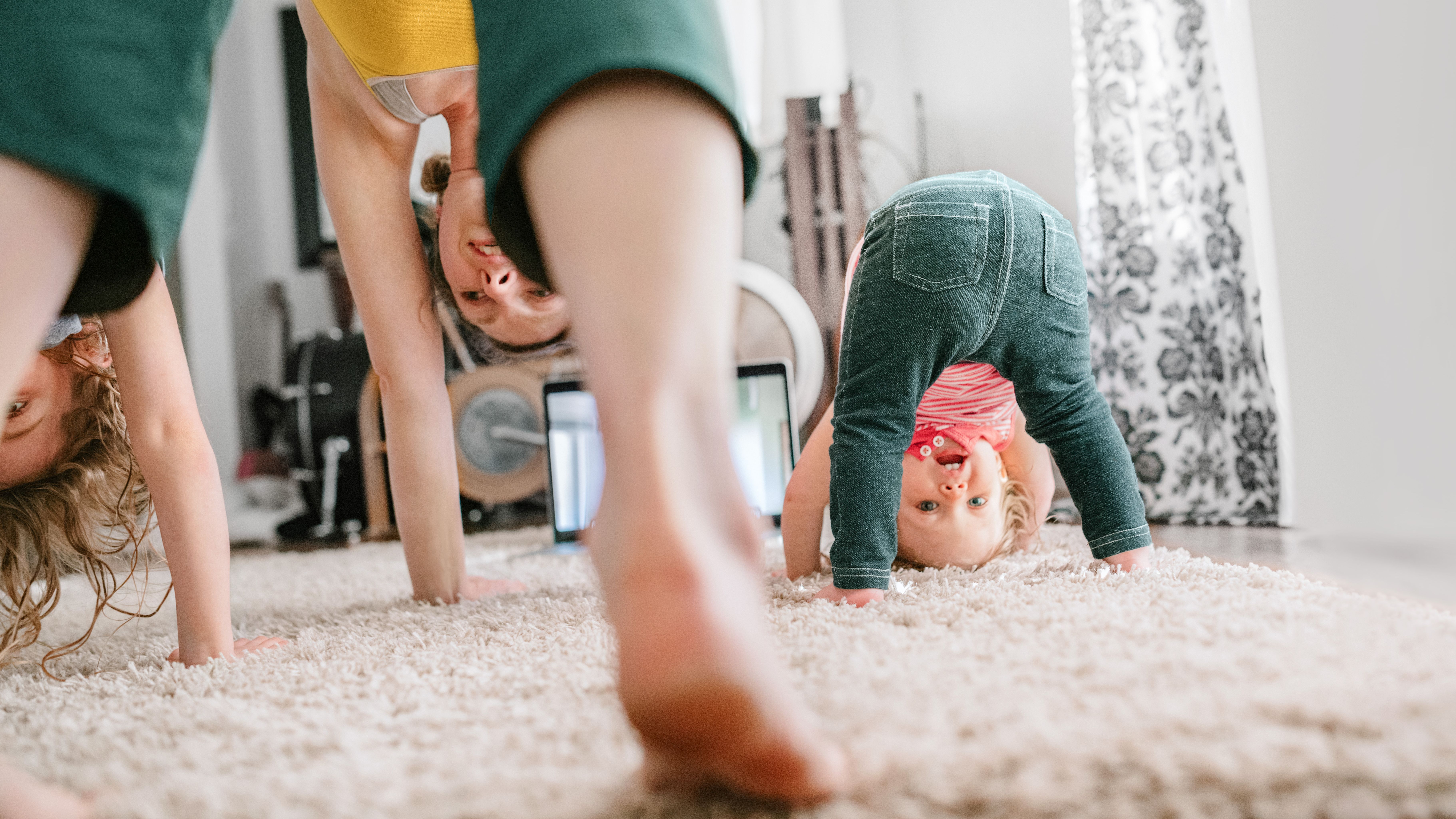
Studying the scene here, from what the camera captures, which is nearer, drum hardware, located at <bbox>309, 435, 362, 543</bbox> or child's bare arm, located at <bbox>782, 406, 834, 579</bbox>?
child's bare arm, located at <bbox>782, 406, 834, 579</bbox>

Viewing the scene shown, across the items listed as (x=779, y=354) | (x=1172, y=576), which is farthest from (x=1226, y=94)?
(x=1172, y=576)

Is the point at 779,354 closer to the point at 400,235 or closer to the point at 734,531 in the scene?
the point at 400,235

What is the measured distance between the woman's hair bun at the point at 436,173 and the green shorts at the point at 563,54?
92 cm

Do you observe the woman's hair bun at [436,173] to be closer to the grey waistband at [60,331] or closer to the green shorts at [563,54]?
the grey waistband at [60,331]

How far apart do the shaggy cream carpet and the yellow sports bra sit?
555 mm

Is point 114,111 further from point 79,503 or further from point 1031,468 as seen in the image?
point 1031,468

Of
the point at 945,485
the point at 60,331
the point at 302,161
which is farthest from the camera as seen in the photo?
the point at 302,161

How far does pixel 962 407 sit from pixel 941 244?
29 cm

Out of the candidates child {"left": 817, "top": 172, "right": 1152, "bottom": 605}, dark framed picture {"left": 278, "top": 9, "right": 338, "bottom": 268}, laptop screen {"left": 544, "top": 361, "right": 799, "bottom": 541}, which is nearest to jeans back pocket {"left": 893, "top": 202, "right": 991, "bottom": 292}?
child {"left": 817, "top": 172, "right": 1152, "bottom": 605}

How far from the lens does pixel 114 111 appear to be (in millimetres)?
363

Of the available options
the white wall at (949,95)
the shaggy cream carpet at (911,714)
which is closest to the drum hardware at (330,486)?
the white wall at (949,95)

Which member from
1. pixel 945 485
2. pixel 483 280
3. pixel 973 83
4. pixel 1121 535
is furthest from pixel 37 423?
pixel 973 83

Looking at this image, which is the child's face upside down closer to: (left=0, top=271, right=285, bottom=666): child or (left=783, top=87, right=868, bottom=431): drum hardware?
(left=0, top=271, right=285, bottom=666): child

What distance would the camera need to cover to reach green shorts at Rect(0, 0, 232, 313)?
349 millimetres
